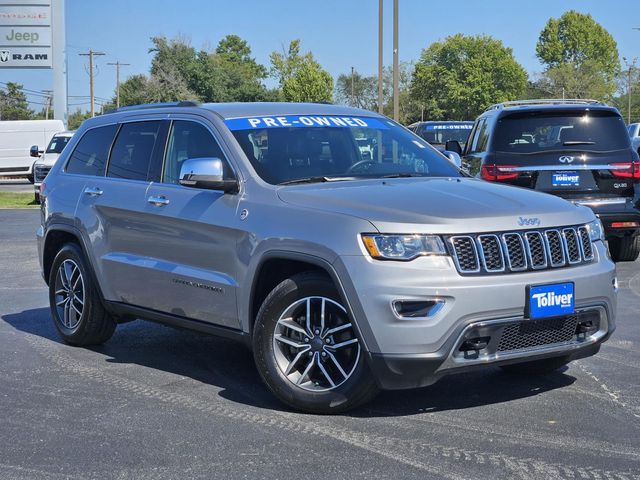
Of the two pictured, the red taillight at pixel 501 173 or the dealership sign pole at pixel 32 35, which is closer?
the red taillight at pixel 501 173

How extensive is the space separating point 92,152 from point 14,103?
114 metres

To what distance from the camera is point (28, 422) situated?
17.1 ft

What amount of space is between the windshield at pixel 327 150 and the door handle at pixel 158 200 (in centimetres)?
63

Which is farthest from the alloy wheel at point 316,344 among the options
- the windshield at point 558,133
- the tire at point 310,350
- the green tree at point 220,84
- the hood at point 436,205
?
the green tree at point 220,84

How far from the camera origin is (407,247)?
482 cm

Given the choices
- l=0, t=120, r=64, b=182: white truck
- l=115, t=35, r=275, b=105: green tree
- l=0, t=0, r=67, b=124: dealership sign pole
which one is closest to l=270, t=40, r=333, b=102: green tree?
l=115, t=35, r=275, b=105: green tree

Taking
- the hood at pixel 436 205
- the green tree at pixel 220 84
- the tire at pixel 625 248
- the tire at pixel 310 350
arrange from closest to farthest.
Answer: the hood at pixel 436 205, the tire at pixel 310 350, the tire at pixel 625 248, the green tree at pixel 220 84

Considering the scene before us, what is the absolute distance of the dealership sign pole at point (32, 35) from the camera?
49969 mm

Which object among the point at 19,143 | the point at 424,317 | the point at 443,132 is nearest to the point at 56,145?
the point at 19,143

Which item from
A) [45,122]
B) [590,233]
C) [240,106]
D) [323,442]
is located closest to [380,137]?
[240,106]

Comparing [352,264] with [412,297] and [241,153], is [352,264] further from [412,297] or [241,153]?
[241,153]

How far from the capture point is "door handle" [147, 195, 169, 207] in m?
6.21

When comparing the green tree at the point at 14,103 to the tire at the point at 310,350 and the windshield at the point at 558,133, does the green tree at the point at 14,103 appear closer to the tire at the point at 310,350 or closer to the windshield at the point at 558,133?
the windshield at the point at 558,133

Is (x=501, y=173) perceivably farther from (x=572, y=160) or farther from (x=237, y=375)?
(x=237, y=375)
